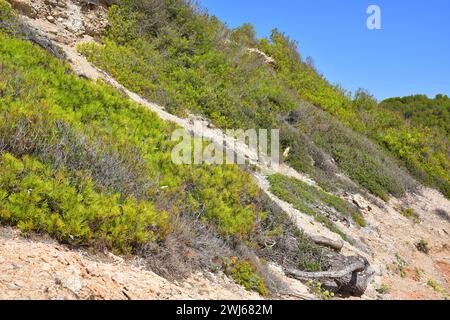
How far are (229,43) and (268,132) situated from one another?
6.19m

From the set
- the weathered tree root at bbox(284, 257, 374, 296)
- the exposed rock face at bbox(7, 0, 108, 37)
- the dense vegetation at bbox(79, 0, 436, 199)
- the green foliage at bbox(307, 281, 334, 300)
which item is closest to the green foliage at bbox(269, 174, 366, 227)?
the dense vegetation at bbox(79, 0, 436, 199)

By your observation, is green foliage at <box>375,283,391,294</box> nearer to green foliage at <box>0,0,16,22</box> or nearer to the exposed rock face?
green foliage at <box>0,0,16,22</box>

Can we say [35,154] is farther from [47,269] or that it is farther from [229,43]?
[229,43]

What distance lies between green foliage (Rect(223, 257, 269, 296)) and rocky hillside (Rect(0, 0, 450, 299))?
0.06ft

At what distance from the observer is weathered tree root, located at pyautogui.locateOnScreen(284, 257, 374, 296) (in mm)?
6707

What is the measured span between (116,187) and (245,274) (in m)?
2.05

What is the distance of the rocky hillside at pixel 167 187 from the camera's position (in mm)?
4082

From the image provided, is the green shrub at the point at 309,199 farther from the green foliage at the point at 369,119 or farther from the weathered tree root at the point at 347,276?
the green foliage at the point at 369,119

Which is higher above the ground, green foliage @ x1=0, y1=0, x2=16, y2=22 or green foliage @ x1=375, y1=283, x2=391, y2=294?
green foliage @ x1=0, y1=0, x2=16, y2=22

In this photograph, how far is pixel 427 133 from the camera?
25141mm

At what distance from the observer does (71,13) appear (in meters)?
13.1

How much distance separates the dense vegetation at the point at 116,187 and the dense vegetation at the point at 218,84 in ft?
15.7

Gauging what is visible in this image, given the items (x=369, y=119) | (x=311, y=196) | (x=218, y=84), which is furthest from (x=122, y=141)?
(x=369, y=119)
